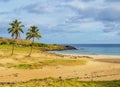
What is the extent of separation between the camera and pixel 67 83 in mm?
26500

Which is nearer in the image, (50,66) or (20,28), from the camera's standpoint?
(50,66)

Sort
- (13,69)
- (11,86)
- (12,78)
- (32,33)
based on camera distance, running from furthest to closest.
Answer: (32,33), (13,69), (12,78), (11,86)

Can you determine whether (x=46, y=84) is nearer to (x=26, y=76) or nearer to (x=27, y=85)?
(x=27, y=85)

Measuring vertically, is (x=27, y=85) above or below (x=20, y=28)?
below

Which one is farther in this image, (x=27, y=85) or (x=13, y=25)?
(x=13, y=25)

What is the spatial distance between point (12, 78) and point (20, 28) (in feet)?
176

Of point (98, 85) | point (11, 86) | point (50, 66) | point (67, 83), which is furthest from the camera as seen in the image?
point (50, 66)

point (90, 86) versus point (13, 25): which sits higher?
point (13, 25)

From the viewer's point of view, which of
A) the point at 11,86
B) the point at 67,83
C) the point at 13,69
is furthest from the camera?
the point at 13,69

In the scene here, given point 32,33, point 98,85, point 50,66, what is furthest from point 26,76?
point 32,33

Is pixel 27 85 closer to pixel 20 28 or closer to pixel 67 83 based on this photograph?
pixel 67 83

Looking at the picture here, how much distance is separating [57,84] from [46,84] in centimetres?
93

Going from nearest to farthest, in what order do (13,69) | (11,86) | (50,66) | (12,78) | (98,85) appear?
(11,86)
(98,85)
(12,78)
(13,69)
(50,66)

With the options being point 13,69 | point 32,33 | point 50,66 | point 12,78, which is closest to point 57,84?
point 12,78
